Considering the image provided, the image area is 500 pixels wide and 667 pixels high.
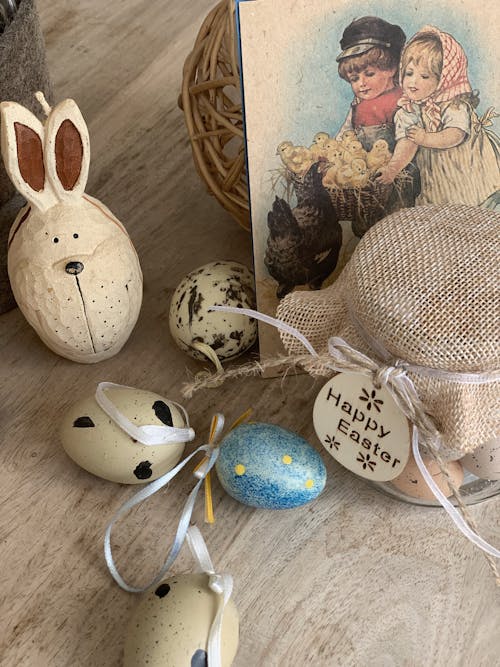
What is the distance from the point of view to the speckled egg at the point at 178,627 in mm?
527

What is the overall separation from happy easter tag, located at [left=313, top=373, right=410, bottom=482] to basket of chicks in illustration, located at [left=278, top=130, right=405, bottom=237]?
0.18m

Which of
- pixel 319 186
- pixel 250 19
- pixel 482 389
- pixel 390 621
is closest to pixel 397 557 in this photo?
pixel 390 621

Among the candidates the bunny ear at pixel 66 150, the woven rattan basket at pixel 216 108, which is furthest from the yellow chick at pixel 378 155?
the bunny ear at pixel 66 150

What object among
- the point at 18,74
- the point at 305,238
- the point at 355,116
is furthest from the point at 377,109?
the point at 18,74

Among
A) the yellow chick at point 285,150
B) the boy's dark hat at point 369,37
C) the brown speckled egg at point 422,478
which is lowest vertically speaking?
the brown speckled egg at point 422,478

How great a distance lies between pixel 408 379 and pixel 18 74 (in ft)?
1.53

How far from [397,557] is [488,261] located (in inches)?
9.8

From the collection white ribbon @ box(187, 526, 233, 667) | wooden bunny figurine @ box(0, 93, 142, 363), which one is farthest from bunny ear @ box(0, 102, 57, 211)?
white ribbon @ box(187, 526, 233, 667)

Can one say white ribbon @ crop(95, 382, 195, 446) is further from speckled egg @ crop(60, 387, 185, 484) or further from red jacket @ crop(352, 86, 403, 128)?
red jacket @ crop(352, 86, 403, 128)

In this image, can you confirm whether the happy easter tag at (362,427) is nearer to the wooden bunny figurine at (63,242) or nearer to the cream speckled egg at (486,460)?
the cream speckled egg at (486,460)

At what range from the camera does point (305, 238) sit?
73 centimetres

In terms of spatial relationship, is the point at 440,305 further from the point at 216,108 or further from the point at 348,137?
the point at 216,108

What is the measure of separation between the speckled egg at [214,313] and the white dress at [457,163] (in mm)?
181

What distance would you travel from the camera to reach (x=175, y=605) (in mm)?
546
